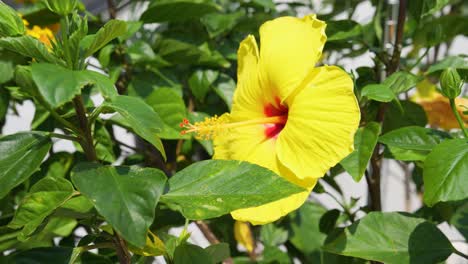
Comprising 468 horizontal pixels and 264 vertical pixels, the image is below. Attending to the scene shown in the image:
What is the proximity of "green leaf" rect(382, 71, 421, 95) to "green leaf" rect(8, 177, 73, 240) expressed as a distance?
1.80 feet

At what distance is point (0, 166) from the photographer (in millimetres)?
809

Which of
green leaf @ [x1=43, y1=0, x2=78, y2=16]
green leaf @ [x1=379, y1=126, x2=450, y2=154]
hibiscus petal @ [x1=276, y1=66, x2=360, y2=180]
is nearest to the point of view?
green leaf @ [x1=43, y1=0, x2=78, y2=16]

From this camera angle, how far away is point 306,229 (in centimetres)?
175

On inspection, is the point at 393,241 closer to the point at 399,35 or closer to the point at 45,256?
the point at 399,35

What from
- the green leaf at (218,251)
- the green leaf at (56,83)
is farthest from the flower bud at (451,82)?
the green leaf at (56,83)

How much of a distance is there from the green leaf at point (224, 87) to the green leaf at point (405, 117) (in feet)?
1.09

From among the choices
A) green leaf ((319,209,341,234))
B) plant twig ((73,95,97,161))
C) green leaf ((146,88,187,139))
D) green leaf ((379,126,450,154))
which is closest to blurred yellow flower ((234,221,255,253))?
green leaf ((319,209,341,234))

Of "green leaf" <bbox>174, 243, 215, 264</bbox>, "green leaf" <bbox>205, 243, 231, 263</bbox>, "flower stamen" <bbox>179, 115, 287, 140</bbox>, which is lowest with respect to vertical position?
"green leaf" <bbox>205, 243, 231, 263</bbox>

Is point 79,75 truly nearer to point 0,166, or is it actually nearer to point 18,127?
point 0,166

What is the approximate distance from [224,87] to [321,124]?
1.65ft

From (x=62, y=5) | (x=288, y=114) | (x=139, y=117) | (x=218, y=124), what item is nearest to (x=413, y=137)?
(x=288, y=114)

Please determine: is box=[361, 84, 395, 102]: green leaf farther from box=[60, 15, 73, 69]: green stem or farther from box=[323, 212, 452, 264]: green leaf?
box=[60, 15, 73, 69]: green stem

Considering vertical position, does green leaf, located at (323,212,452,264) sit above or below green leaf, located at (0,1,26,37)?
below

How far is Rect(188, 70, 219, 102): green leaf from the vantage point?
1.37 m
